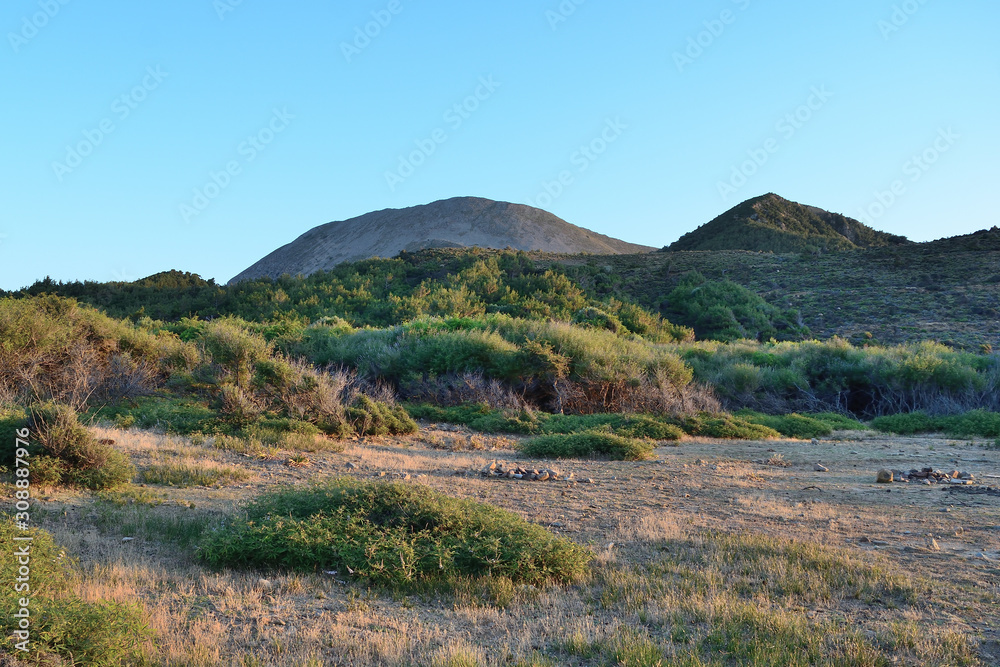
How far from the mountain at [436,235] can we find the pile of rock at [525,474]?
2904 inches

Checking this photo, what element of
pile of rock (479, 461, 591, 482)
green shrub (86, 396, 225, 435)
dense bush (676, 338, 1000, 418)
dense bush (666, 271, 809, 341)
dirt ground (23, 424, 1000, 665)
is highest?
dense bush (666, 271, 809, 341)

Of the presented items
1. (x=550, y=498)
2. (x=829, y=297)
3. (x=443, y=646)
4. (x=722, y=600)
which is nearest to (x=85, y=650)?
(x=443, y=646)

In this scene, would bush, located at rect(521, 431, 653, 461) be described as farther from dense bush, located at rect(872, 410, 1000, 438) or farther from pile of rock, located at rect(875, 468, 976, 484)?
dense bush, located at rect(872, 410, 1000, 438)

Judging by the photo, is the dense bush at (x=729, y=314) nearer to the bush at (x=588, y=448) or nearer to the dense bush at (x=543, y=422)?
the dense bush at (x=543, y=422)

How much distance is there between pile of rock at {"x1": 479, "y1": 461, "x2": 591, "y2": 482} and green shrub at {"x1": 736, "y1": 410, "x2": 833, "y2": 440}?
37.9 ft

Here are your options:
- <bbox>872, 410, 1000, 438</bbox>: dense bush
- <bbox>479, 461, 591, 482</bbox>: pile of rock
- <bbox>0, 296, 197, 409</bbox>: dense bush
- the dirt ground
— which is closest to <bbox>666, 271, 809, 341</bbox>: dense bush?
<bbox>872, 410, 1000, 438</bbox>: dense bush

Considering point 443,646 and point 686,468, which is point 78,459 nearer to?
point 443,646

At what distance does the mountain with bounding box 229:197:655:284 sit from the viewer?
8888 cm

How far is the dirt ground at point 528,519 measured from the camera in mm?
4441

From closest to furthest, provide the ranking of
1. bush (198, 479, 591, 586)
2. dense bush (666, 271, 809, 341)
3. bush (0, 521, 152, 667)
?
bush (0, 521, 152, 667)
bush (198, 479, 591, 586)
dense bush (666, 271, 809, 341)

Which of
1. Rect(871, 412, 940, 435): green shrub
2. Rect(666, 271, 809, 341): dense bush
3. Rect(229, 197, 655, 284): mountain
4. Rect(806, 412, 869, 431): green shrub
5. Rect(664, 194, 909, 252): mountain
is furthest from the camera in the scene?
Rect(229, 197, 655, 284): mountain

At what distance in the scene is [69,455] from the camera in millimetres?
8492

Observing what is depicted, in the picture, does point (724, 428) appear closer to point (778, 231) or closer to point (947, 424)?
point (947, 424)

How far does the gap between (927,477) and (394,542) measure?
31.3ft
